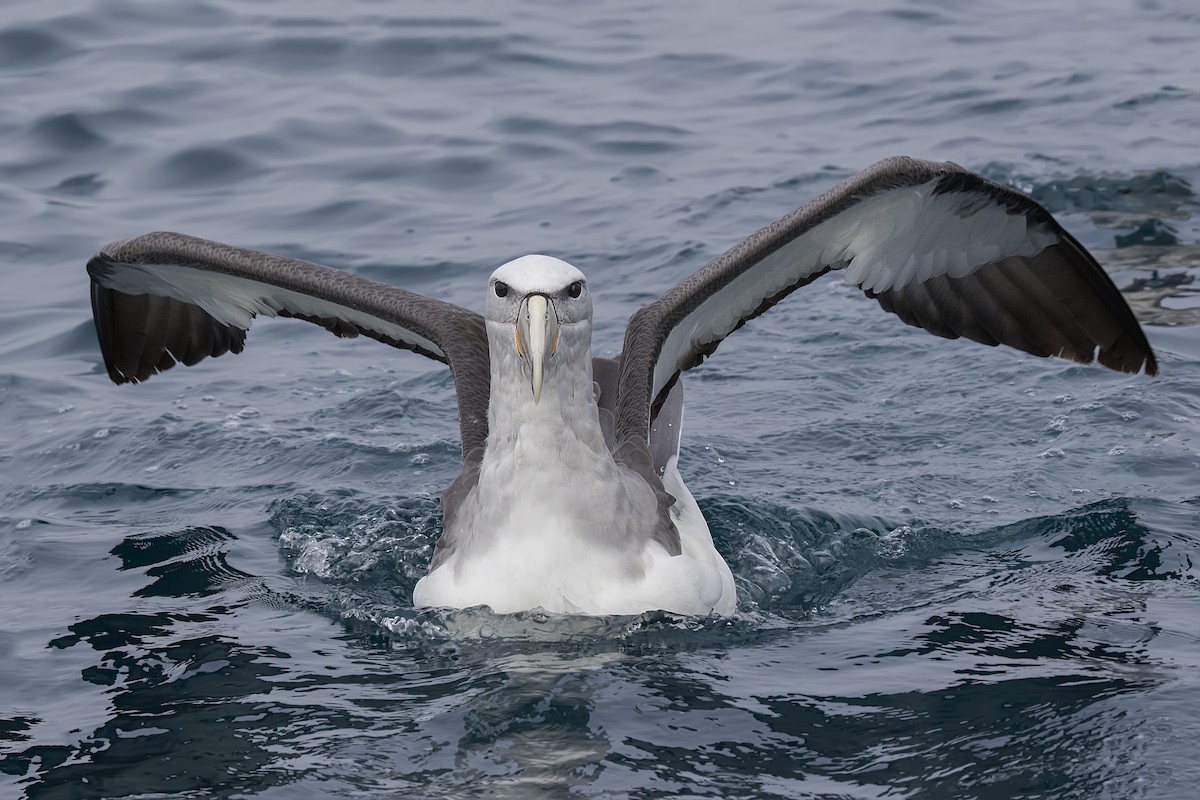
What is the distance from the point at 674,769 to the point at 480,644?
1.37 metres

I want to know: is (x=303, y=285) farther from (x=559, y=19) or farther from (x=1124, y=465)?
(x=559, y=19)

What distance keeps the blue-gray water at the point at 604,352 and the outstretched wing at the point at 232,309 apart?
78 cm

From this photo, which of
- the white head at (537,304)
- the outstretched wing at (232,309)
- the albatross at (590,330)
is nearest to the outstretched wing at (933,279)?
the albatross at (590,330)

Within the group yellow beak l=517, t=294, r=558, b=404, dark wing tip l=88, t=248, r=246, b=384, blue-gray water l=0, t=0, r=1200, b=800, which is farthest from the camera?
dark wing tip l=88, t=248, r=246, b=384

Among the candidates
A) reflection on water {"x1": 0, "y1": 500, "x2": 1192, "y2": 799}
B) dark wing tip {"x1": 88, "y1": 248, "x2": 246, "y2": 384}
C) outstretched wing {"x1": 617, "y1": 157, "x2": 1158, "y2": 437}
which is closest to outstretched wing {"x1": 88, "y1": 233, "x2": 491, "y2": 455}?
dark wing tip {"x1": 88, "y1": 248, "x2": 246, "y2": 384}

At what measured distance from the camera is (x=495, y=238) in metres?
13.8

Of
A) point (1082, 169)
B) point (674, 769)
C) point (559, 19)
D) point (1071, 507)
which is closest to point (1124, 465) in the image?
point (1071, 507)

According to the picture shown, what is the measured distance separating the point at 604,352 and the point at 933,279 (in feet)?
10.8

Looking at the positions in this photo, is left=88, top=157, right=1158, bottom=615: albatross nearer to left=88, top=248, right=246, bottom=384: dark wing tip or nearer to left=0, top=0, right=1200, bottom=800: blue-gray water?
left=88, top=248, right=246, bottom=384: dark wing tip

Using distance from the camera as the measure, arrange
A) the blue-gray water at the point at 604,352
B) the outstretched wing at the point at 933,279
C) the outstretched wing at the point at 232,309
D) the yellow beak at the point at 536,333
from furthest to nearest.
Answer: the outstretched wing at the point at 232,309
the outstretched wing at the point at 933,279
the yellow beak at the point at 536,333
the blue-gray water at the point at 604,352

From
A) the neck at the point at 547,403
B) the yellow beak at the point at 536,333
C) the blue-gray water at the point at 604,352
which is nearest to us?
the blue-gray water at the point at 604,352

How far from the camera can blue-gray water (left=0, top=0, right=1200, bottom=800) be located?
6.45 meters

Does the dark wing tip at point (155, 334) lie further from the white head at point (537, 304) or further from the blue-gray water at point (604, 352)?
the white head at point (537, 304)

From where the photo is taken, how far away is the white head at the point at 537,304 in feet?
22.2
